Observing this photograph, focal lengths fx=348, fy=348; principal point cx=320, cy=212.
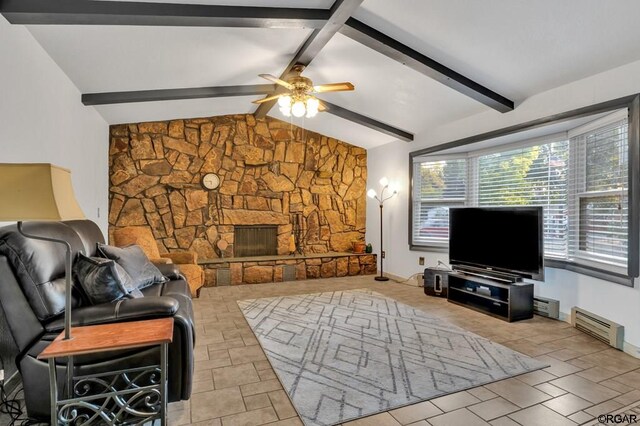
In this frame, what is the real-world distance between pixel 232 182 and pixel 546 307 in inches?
191

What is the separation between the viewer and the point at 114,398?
1698 mm

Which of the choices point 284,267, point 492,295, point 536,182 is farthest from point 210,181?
point 536,182

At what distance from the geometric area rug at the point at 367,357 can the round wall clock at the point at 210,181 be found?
7.90ft

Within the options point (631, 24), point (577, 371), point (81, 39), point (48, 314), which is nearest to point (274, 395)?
point (48, 314)

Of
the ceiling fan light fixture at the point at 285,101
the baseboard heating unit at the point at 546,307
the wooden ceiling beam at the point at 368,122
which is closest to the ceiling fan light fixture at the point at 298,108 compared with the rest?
the ceiling fan light fixture at the point at 285,101

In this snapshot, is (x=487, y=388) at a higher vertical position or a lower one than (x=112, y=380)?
lower

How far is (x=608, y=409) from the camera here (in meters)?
2.11

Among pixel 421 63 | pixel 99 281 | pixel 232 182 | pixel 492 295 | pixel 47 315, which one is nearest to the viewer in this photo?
pixel 47 315

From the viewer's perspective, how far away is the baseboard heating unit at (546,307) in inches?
151

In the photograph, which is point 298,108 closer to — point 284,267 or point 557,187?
point 284,267

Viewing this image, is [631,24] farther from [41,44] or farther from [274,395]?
[41,44]

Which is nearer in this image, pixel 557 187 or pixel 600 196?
pixel 600 196

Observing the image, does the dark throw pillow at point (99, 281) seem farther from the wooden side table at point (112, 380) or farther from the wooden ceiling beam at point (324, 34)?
the wooden ceiling beam at point (324, 34)

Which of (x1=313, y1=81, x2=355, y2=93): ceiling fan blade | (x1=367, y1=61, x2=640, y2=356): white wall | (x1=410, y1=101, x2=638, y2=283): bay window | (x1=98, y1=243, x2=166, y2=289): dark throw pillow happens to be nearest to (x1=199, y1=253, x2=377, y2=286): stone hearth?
(x1=367, y1=61, x2=640, y2=356): white wall
